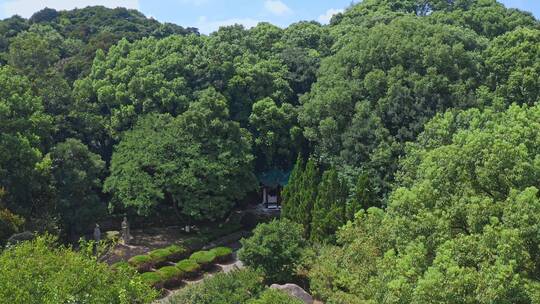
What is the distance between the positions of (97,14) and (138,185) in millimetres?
37292

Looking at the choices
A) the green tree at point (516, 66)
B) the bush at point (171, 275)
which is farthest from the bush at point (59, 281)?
the green tree at point (516, 66)

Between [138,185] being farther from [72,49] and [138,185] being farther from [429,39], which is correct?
[72,49]

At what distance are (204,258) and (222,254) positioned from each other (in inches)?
39.6

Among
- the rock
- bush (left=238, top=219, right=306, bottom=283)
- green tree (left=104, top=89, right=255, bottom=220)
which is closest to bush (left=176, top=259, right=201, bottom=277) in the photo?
bush (left=238, top=219, right=306, bottom=283)

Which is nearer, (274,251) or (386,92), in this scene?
(274,251)

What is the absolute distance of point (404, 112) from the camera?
25.8 metres

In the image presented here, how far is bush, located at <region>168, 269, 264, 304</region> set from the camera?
58.2 ft

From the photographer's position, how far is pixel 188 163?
2667cm

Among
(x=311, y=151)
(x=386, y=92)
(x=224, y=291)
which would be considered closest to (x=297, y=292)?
(x=224, y=291)

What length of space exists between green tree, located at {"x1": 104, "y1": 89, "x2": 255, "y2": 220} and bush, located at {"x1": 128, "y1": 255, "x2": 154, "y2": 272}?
9.45 feet

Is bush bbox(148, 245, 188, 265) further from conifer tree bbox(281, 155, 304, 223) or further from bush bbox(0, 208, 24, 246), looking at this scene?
bush bbox(0, 208, 24, 246)

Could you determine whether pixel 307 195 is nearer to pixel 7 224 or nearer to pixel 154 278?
pixel 154 278

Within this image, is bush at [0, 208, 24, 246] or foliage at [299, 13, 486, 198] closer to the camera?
bush at [0, 208, 24, 246]

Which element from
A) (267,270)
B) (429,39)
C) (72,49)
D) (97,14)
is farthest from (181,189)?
(97,14)
